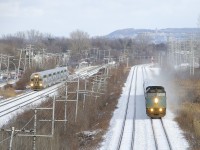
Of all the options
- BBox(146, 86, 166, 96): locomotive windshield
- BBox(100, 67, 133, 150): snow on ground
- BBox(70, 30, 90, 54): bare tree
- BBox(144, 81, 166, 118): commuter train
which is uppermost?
BBox(70, 30, 90, 54): bare tree

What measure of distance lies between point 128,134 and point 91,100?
16301 millimetres

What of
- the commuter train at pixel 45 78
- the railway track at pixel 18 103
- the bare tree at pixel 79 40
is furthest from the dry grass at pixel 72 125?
the bare tree at pixel 79 40

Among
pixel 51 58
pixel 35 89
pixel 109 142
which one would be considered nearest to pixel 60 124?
pixel 109 142

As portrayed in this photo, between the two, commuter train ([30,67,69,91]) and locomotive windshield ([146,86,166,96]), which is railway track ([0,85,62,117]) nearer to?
commuter train ([30,67,69,91])

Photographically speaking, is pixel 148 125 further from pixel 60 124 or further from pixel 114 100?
pixel 114 100

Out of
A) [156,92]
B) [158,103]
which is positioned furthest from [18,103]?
[158,103]

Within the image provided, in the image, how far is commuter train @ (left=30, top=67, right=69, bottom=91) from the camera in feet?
205

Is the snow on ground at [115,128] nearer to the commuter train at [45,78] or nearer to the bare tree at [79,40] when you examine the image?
the commuter train at [45,78]

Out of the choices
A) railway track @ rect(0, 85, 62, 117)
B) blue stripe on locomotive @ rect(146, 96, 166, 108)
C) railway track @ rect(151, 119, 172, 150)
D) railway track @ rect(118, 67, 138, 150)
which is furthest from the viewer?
railway track @ rect(0, 85, 62, 117)

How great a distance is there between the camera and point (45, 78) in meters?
65.7

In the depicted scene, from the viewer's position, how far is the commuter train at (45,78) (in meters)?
62.6

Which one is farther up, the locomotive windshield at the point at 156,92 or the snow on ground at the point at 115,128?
the locomotive windshield at the point at 156,92

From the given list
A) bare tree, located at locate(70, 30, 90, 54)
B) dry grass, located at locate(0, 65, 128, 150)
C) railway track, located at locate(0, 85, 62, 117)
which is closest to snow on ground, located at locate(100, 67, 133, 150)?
dry grass, located at locate(0, 65, 128, 150)

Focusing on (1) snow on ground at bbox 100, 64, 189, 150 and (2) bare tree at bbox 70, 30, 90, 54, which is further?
(2) bare tree at bbox 70, 30, 90, 54
